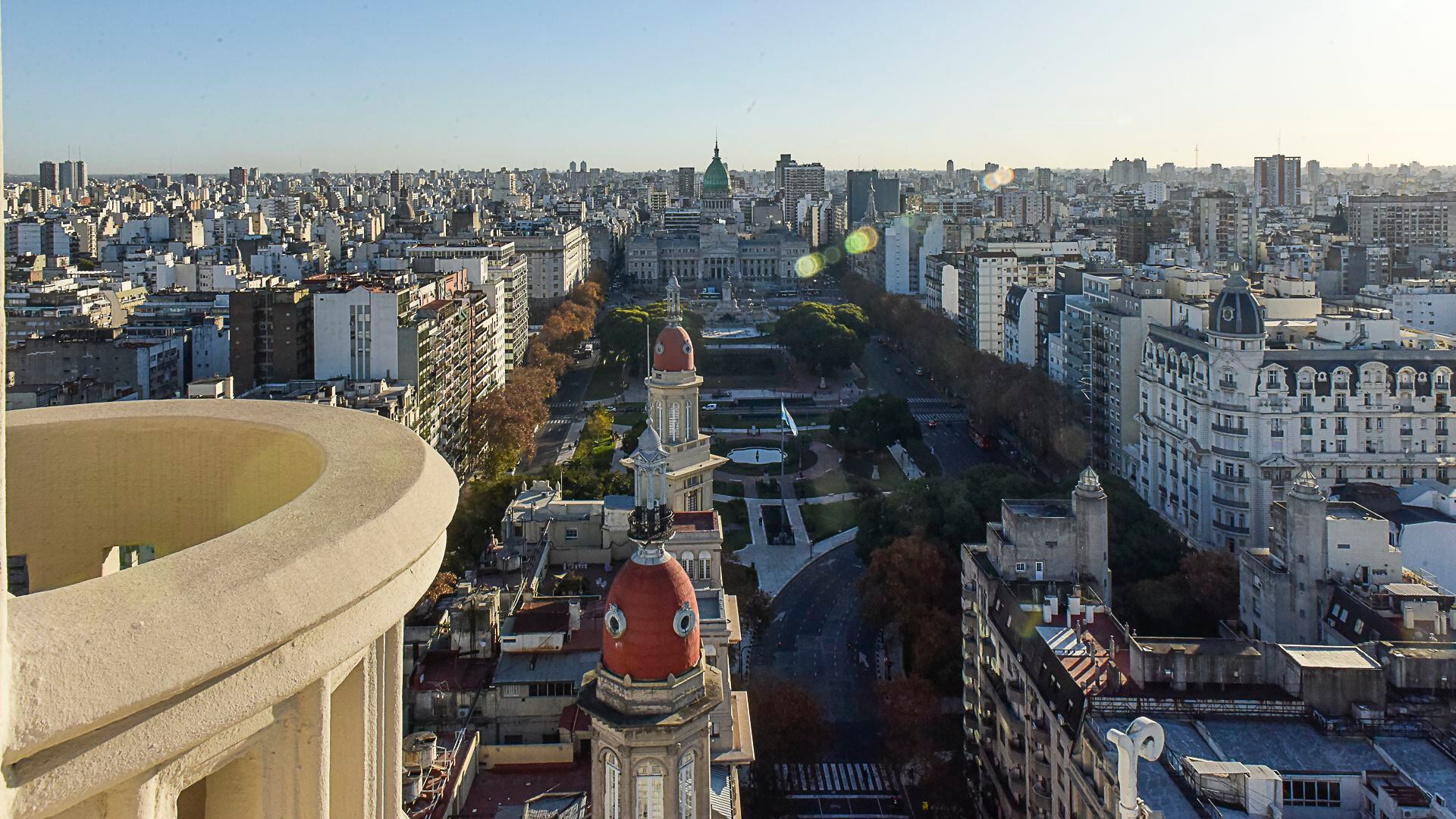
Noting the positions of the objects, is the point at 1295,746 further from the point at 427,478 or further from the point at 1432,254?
the point at 1432,254

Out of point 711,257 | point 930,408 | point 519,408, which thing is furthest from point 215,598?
point 711,257

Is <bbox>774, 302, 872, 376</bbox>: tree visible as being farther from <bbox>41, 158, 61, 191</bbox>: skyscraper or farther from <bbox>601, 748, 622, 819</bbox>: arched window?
<bbox>41, 158, 61, 191</bbox>: skyscraper

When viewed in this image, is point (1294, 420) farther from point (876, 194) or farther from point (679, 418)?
point (876, 194)

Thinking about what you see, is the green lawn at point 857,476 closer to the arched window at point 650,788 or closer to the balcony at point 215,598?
the arched window at point 650,788

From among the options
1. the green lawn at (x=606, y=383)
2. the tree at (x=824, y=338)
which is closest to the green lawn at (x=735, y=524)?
the green lawn at (x=606, y=383)

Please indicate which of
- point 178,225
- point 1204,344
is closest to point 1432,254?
point 1204,344
